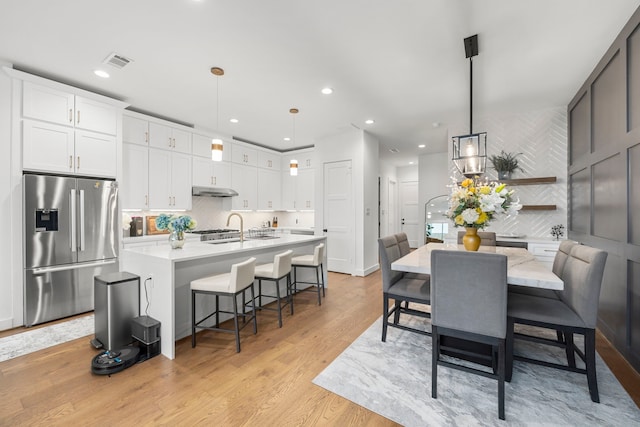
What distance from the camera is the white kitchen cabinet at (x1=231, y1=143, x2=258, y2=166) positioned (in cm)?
556

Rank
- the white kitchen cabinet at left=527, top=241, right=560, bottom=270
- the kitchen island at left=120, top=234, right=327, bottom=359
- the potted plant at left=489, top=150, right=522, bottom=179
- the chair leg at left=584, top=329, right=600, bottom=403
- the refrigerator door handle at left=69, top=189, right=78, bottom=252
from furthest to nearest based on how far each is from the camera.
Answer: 1. the potted plant at left=489, top=150, right=522, bottom=179
2. the white kitchen cabinet at left=527, top=241, right=560, bottom=270
3. the refrigerator door handle at left=69, top=189, right=78, bottom=252
4. the kitchen island at left=120, top=234, right=327, bottom=359
5. the chair leg at left=584, top=329, right=600, bottom=403

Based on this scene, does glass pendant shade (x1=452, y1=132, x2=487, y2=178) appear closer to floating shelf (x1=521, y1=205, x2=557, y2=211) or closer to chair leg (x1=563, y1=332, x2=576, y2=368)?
chair leg (x1=563, y1=332, x2=576, y2=368)

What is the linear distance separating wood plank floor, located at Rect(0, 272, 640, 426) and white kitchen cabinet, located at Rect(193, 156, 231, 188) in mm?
2992

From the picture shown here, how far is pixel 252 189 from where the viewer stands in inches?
235

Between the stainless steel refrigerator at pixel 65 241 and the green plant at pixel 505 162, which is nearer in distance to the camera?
the stainless steel refrigerator at pixel 65 241

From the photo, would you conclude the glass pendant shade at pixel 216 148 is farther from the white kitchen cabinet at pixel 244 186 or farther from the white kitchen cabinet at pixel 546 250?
the white kitchen cabinet at pixel 546 250

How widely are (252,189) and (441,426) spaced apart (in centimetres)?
522

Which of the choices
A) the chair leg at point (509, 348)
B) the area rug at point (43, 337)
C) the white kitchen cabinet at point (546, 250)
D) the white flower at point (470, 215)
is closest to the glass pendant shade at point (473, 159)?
the white flower at point (470, 215)

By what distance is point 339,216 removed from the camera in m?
5.39

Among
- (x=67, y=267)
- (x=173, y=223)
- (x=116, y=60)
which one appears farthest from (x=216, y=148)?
(x=67, y=267)

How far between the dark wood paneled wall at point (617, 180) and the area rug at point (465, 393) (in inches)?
20.5

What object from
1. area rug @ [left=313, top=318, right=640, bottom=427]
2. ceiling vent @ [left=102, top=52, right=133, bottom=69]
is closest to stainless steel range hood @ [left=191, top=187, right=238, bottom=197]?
ceiling vent @ [left=102, top=52, right=133, bottom=69]

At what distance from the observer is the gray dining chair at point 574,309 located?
5.54 ft

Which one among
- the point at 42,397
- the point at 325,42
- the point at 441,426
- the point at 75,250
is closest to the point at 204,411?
the point at 42,397
